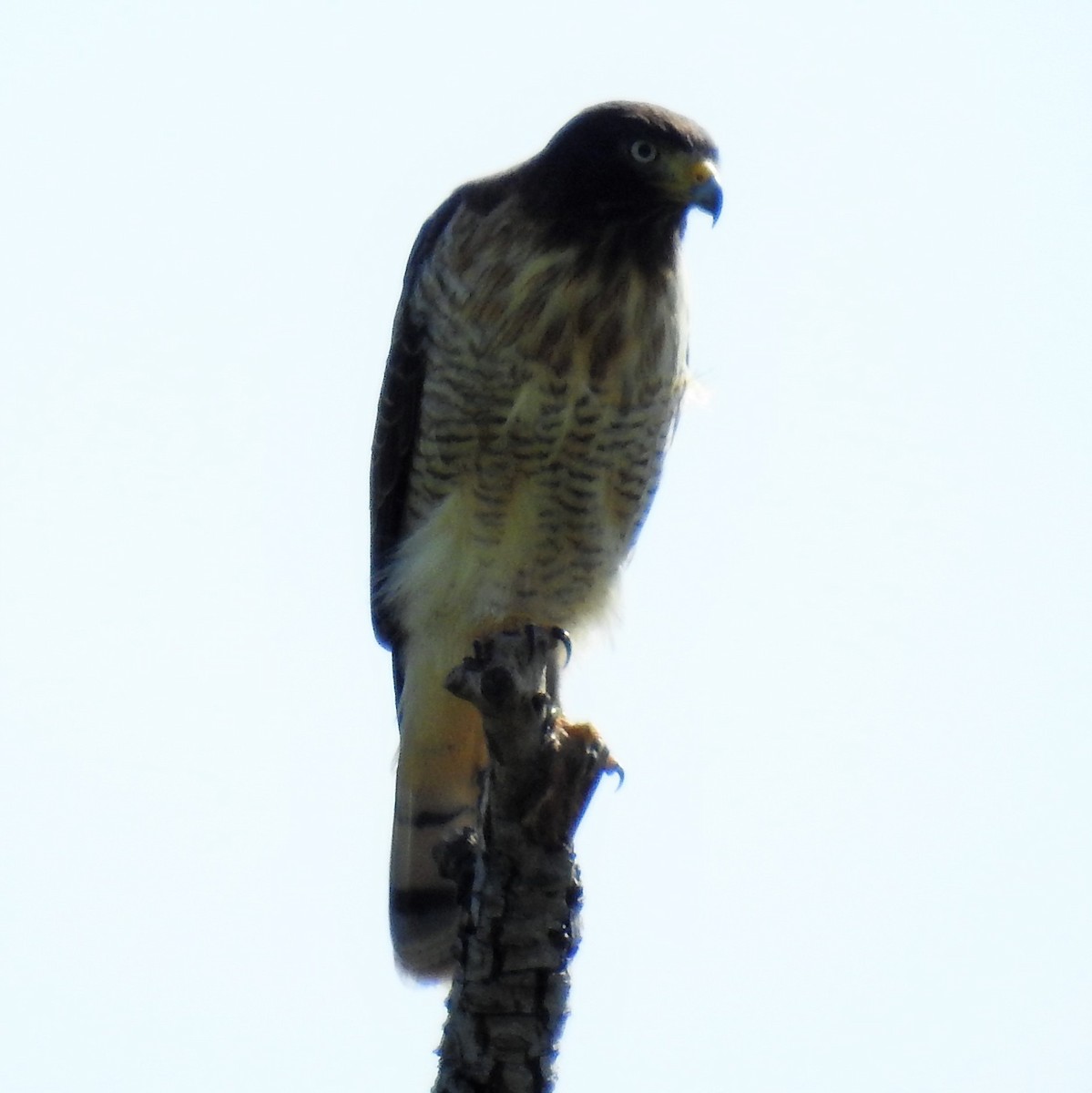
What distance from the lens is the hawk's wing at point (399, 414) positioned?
5812 millimetres

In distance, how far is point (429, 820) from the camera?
21.2 feet

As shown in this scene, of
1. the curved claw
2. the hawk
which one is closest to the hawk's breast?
the hawk

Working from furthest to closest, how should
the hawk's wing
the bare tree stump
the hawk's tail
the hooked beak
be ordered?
1. the hawk's tail
2. the hawk's wing
3. the hooked beak
4. the bare tree stump

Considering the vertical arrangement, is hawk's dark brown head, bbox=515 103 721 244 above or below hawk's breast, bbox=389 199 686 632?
above

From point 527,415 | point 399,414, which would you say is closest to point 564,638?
point 527,415

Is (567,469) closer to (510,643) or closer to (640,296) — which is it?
(640,296)

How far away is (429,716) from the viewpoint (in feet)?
20.5

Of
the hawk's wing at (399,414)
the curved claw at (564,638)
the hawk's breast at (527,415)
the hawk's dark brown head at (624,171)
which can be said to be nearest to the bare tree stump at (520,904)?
the curved claw at (564,638)

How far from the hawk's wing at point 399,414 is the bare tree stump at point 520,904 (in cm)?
153

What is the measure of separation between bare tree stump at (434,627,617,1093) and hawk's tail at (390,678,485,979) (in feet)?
5.79

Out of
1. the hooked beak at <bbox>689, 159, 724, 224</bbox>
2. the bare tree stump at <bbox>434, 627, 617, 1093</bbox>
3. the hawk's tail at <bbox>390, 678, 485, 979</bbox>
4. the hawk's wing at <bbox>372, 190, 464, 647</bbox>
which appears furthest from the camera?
the hawk's tail at <bbox>390, 678, 485, 979</bbox>

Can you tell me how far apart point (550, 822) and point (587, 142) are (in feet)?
7.36

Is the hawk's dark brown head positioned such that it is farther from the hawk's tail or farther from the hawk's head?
the hawk's tail

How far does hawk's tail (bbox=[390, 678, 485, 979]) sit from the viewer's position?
6.31 m
